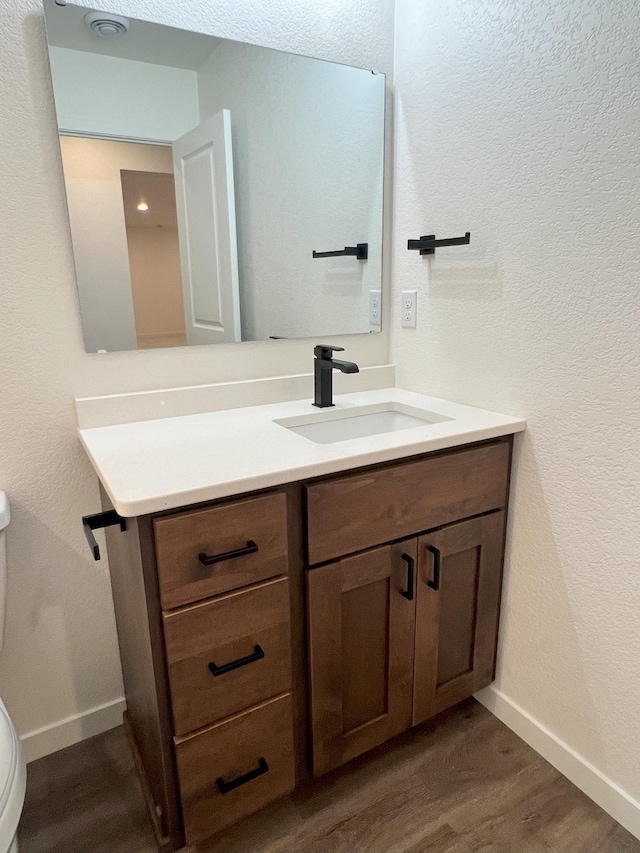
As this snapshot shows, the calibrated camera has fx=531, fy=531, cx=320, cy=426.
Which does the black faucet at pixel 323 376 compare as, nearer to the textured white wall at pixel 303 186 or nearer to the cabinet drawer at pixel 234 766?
the textured white wall at pixel 303 186

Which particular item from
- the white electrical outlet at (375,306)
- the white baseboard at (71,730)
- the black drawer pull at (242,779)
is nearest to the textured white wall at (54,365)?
the white baseboard at (71,730)

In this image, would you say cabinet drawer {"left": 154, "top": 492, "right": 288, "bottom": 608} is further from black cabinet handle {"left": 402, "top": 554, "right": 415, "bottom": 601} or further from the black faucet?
the black faucet

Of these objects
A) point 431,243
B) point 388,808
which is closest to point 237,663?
point 388,808

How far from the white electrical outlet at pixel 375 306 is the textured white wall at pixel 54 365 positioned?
12.7 inches

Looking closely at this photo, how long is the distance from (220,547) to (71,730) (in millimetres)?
955

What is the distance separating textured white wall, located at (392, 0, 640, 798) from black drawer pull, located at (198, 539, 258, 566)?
0.77m

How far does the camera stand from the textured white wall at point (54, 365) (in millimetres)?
1195

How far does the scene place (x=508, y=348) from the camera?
138 cm

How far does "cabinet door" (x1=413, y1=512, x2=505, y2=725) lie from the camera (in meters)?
1.33

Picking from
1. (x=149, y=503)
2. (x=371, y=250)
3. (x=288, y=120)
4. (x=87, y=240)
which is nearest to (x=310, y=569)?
(x=149, y=503)

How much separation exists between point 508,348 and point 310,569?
29.9 inches

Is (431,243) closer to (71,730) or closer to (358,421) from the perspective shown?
(358,421)

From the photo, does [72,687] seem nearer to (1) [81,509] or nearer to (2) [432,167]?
(1) [81,509]

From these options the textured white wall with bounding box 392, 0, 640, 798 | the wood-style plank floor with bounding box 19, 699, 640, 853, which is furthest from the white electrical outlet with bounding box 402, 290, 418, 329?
the wood-style plank floor with bounding box 19, 699, 640, 853
